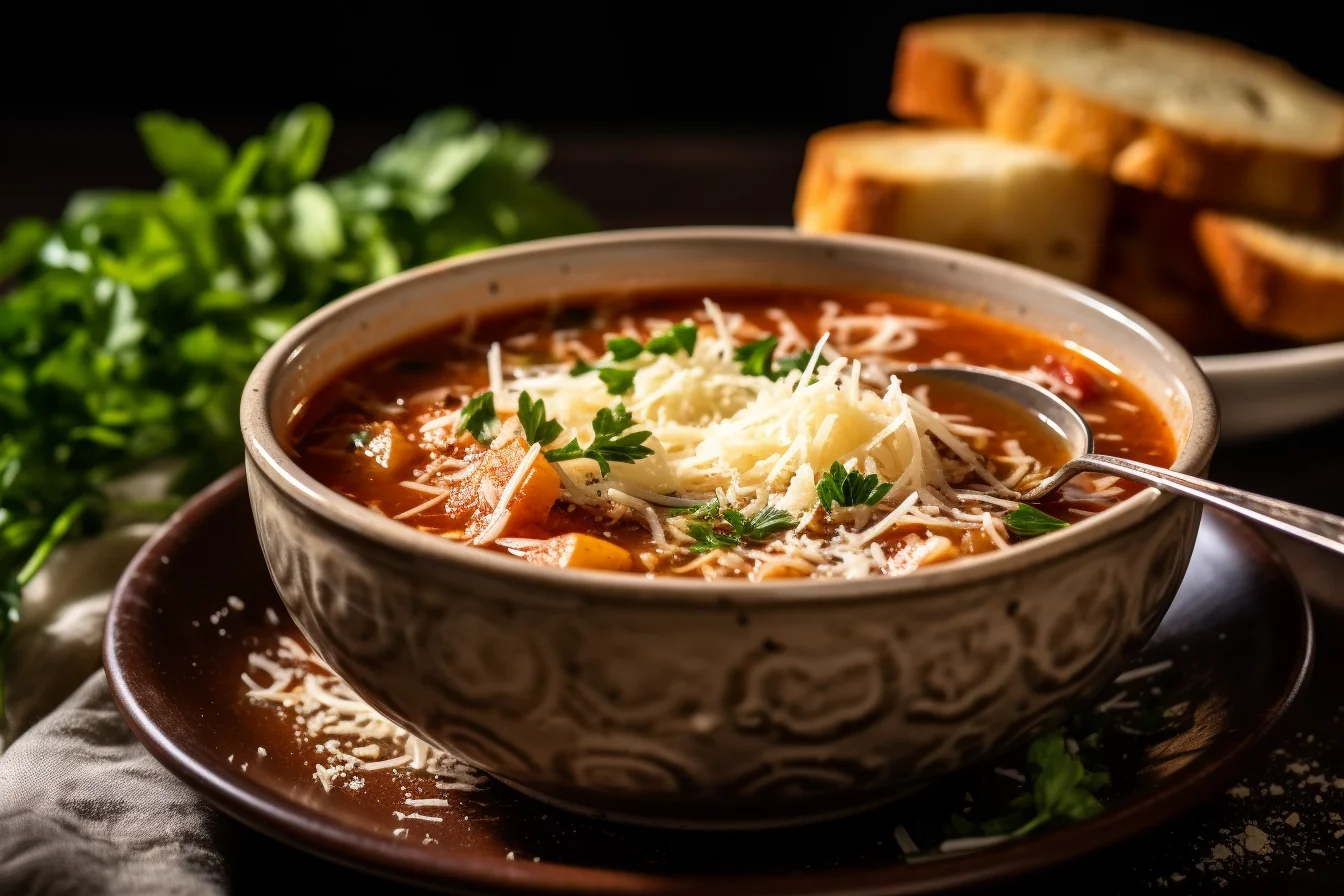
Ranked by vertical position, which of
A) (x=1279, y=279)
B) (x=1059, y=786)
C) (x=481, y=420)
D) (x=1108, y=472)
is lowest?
(x=1279, y=279)

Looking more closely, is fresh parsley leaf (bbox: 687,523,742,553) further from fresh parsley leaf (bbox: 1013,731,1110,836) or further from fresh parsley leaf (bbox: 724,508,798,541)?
fresh parsley leaf (bbox: 1013,731,1110,836)

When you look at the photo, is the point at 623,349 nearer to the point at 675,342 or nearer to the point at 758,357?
the point at 675,342

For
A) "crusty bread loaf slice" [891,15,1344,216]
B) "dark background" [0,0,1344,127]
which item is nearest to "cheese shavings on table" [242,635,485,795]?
"crusty bread loaf slice" [891,15,1344,216]

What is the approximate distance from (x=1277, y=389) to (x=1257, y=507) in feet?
4.68

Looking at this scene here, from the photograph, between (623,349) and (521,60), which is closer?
(623,349)

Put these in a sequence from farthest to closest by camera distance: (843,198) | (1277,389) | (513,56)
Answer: (513,56)
(843,198)
(1277,389)

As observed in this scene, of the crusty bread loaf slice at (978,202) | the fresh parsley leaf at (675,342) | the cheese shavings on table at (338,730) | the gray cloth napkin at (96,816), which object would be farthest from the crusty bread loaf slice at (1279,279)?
the gray cloth napkin at (96,816)

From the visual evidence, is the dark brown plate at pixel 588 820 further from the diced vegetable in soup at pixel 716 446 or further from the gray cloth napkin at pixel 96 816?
the diced vegetable in soup at pixel 716 446

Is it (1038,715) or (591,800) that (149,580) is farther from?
(1038,715)

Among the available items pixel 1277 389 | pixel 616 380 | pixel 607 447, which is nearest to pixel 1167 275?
pixel 1277 389

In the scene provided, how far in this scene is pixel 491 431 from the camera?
6.42 ft

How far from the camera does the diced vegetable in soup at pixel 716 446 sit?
5.52ft

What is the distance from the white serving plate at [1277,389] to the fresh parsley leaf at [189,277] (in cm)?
163

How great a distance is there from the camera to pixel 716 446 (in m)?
1.82
